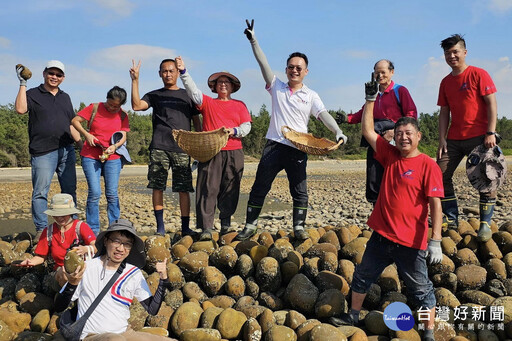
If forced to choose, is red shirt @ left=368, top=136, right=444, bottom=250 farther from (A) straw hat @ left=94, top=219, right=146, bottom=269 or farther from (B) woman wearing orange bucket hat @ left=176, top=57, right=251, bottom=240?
(B) woman wearing orange bucket hat @ left=176, top=57, right=251, bottom=240

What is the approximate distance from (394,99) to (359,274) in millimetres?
2279

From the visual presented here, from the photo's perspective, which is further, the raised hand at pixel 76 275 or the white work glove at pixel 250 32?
the white work glove at pixel 250 32

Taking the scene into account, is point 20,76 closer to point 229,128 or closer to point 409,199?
point 229,128

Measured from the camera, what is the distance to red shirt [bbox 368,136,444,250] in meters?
3.04

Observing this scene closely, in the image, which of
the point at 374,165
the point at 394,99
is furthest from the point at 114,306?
the point at 394,99

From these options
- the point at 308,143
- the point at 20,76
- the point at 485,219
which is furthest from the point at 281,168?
the point at 20,76

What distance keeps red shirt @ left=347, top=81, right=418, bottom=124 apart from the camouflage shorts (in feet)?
7.72

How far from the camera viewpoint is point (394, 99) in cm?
469

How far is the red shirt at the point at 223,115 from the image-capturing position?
4.87m

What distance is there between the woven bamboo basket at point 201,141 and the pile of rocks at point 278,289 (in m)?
1.00

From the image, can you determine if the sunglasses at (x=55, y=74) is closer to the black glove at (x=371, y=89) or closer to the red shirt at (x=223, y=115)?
the red shirt at (x=223, y=115)

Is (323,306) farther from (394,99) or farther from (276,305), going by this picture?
(394,99)

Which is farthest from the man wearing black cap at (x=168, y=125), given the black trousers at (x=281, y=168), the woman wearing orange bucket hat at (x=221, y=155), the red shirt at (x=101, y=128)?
the black trousers at (x=281, y=168)

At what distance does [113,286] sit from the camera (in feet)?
9.15
